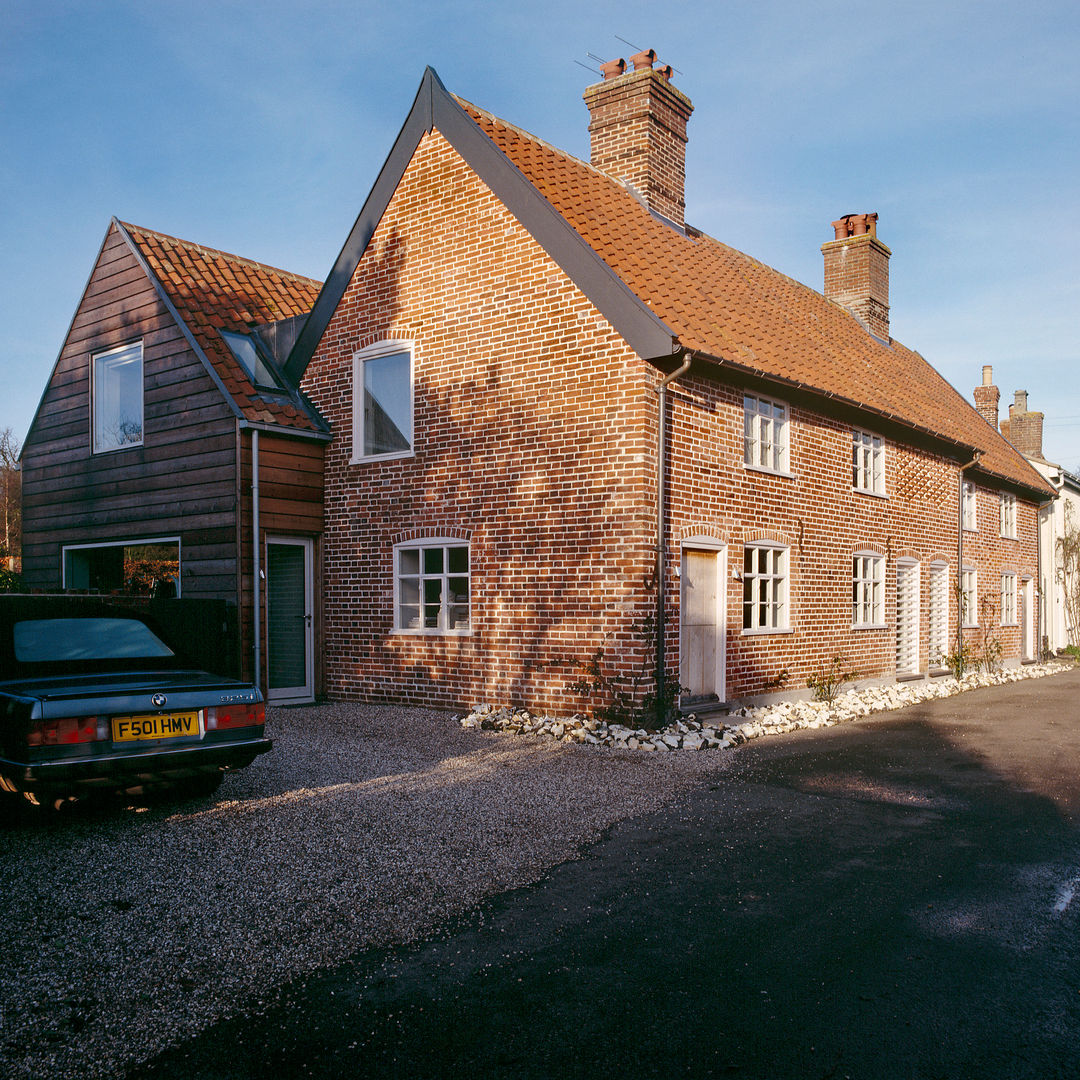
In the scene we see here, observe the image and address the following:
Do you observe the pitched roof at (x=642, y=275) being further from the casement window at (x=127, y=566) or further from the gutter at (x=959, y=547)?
the casement window at (x=127, y=566)

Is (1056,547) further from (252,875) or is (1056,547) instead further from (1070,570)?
(252,875)

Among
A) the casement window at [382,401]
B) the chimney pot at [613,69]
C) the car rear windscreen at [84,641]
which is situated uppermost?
the chimney pot at [613,69]

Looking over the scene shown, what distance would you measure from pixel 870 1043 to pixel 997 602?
2044cm

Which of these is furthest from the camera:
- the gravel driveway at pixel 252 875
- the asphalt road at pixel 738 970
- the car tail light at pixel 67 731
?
the car tail light at pixel 67 731

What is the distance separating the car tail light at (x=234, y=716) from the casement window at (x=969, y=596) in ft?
53.9

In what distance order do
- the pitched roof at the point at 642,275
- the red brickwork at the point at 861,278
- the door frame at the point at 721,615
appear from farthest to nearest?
the red brickwork at the point at 861,278 → the door frame at the point at 721,615 → the pitched roof at the point at 642,275

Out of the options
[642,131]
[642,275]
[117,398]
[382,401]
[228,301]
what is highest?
[642,131]

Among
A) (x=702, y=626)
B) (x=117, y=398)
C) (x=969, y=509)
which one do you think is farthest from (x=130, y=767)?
(x=969, y=509)

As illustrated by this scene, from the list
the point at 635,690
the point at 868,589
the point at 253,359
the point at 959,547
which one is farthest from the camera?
the point at 959,547

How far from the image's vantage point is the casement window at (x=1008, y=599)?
22.0 meters

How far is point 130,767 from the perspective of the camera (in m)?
5.68

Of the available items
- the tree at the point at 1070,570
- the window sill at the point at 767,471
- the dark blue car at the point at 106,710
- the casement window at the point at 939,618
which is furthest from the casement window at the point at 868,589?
the tree at the point at 1070,570

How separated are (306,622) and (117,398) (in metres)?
4.87

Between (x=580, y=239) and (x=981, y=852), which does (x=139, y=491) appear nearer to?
(x=580, y=239)
